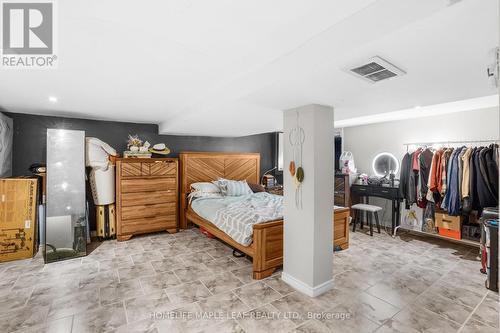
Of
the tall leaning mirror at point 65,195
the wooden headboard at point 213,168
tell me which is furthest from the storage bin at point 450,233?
the tall leaning mirror at point 65,195

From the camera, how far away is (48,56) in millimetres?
1853

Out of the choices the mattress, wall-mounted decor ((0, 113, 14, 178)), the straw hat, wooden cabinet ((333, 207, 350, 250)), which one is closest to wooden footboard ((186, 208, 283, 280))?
the mattress

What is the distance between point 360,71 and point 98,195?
449cm

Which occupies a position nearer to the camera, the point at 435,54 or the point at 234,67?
the point at 435,54

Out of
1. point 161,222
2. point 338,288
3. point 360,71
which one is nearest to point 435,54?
point 360,71

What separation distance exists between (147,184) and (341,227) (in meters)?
3.58

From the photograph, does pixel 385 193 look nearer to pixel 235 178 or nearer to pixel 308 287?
pixel 308 287

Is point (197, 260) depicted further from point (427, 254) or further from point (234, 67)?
point (427, 254)

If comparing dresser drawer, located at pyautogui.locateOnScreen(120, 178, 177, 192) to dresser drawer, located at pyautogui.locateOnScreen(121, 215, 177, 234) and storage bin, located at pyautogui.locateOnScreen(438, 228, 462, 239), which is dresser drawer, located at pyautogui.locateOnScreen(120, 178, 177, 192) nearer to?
dresser drawer, located at pyautogui.locateOnScreen(121, 215, 177, 234)

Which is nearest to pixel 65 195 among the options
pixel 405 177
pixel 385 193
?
pixel 385 193

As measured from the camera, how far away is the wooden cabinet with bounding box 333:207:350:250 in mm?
3777

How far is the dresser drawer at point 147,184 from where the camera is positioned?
430cm

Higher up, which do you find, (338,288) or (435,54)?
(435,54)
